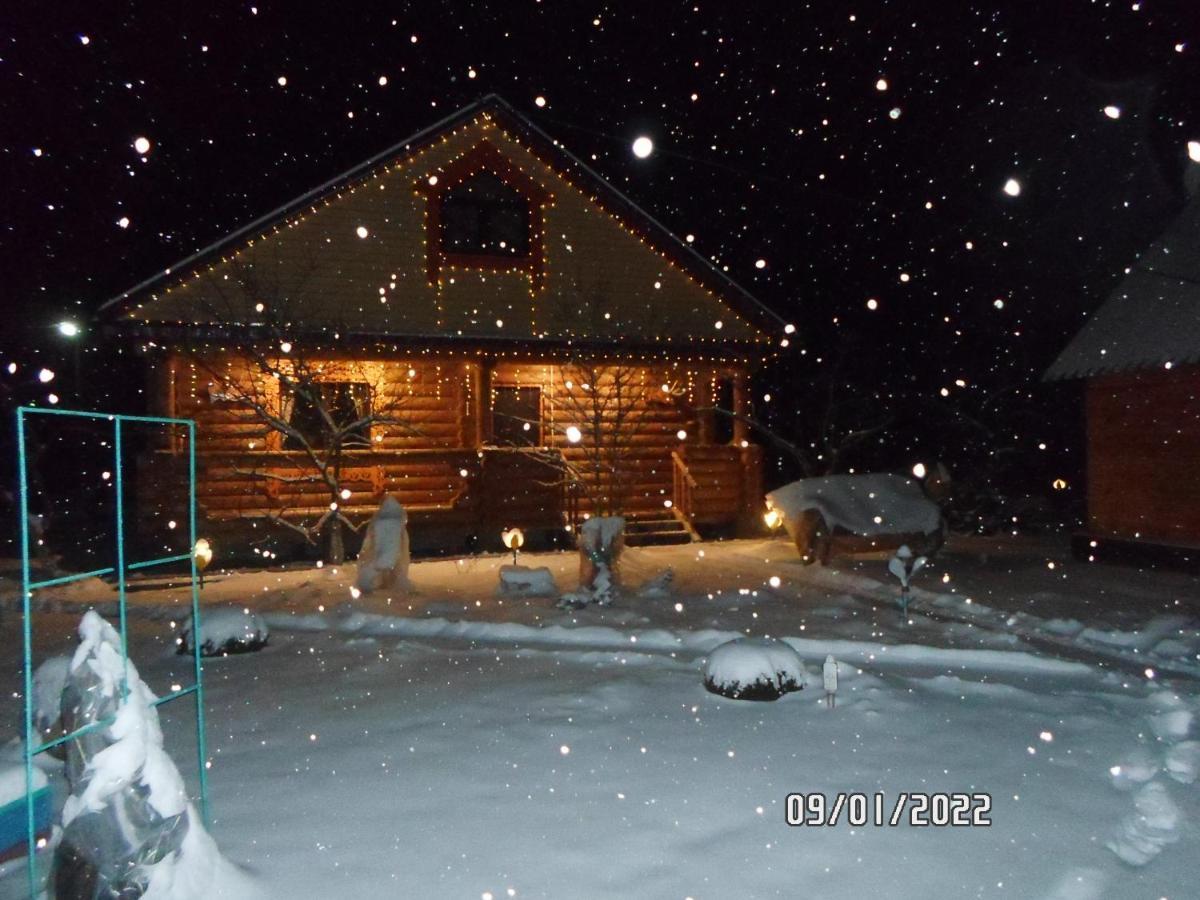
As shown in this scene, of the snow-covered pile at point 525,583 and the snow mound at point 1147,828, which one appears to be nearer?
the snow mound at point 1147,828

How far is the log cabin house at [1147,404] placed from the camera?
45.1 feet

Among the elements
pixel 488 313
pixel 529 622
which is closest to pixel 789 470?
pixel 488 313

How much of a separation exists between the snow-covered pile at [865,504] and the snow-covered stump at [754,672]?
6.94 metres

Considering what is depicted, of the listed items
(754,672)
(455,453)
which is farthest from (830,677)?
(455,453)

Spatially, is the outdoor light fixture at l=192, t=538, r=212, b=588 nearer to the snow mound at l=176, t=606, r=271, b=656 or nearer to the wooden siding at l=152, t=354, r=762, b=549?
the wooden siding at l=152, t=354, r=762, b=549

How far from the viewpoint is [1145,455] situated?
14.6m

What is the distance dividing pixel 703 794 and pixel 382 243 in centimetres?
1416

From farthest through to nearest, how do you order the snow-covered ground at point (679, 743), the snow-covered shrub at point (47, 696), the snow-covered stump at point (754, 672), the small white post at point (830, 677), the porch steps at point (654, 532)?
the porch steps at point (654, 532) < the snow-covered stump at point (754, 672) < the small white post at point (830, 677) < the snow-covered shrub at point (47, 696) < the snow-covered ground at point (679, 743)

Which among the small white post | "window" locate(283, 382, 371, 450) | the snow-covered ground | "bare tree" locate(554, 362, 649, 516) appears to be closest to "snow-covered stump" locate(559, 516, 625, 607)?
the snow-covered ground

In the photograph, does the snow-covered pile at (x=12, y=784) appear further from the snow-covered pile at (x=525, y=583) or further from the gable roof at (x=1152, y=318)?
the gable roof at (x=1152, y=318)

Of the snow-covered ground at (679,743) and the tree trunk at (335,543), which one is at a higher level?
the tree trunk at (335,543)

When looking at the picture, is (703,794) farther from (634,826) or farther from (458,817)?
(458,817)

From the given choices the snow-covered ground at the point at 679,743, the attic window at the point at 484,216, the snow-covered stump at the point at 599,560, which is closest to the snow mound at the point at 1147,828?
the snow-covered ground at the point at 679,743

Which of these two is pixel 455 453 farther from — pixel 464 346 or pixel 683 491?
pixel 683 491
